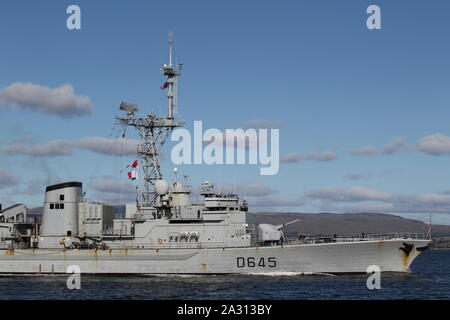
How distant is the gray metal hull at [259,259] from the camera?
37.4 meters

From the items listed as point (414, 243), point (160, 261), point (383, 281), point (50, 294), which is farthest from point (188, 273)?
point (414, 243)

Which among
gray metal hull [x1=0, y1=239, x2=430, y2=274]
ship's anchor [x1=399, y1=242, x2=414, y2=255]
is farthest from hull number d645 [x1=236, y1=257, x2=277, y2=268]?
ship's anchor [x1=399, y1=242, x2=414, y2=255]

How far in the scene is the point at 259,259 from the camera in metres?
38.0

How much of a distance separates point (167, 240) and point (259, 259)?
273 inches

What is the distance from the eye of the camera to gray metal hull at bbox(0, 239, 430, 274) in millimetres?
37438

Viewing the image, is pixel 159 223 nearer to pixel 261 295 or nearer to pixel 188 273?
pixel 188 273

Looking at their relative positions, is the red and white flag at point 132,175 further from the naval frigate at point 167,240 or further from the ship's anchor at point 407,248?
the ship's anchor at point 407,248

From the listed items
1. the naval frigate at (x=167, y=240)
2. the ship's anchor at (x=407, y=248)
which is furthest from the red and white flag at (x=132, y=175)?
the ship's anchor at (x=407, y=248)

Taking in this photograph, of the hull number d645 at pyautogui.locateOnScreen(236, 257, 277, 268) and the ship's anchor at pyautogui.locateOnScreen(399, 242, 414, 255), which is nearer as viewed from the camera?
the ship's anchor at pyautogui.locateOnScreen(399, 242, 414, 255)

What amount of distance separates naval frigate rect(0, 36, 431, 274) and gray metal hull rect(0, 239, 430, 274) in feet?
0.22

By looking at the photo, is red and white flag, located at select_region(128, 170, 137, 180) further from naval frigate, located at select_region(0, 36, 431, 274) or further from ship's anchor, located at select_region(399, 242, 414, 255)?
ship's anchor, located at select_region(399, 242, 414, 255)

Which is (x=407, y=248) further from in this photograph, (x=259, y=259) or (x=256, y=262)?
(x=256, y=262)
